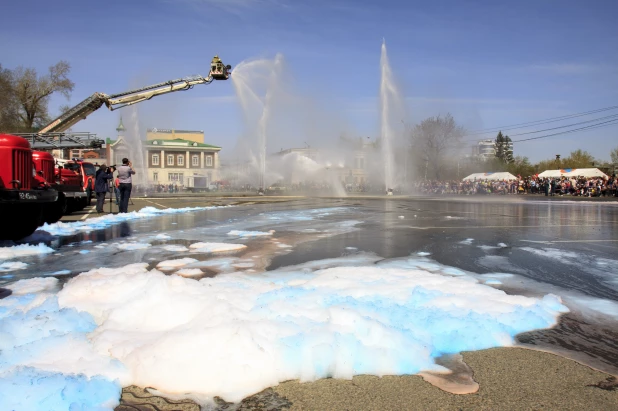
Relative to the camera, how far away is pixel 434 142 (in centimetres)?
7231

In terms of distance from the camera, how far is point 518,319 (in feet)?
13.1

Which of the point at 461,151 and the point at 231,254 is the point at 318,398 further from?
the point at 461,151

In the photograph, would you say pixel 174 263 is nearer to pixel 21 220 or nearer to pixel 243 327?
pixel 21 220

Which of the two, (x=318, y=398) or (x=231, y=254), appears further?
(x=231, y=254)

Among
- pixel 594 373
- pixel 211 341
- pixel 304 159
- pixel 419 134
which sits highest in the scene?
pixel 419 134

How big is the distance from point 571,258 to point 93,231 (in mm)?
9823

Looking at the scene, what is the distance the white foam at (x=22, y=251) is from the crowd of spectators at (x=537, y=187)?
4240 cm

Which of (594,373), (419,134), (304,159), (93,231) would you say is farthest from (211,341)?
(419,134)

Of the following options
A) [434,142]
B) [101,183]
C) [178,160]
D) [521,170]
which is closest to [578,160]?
[521,170]

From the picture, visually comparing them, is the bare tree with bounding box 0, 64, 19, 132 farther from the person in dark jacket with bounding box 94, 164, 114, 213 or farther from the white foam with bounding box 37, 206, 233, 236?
the white foam with bounding box 37, 206, 233, 236

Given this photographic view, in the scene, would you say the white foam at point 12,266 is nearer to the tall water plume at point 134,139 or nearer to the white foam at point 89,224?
the white foam at point 89,224

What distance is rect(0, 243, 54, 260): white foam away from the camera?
732cm

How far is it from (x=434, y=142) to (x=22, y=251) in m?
69.6


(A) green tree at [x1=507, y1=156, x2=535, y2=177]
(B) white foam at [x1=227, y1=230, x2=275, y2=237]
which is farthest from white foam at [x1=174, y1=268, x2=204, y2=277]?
(A) green tree at [x1=507, y1=156, x2=535, y2=177]
